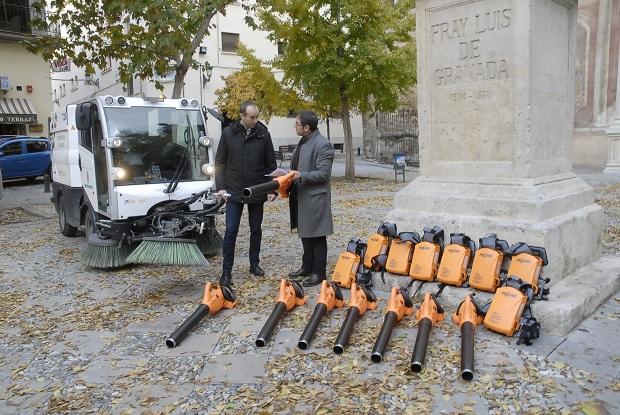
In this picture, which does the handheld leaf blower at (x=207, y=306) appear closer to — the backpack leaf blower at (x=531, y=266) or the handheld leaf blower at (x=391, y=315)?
the handheld leaf blower at (x=391, y=315)

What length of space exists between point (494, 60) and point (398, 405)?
3041mm

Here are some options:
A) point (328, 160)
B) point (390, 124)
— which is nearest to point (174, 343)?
point (328, 160)

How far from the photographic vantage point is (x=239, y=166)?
5.79m

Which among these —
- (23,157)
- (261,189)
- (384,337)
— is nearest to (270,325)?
(384,337)

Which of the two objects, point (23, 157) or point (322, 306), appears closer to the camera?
point (322, 306)

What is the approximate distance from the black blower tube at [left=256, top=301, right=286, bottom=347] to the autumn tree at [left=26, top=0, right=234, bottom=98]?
22.6 ft

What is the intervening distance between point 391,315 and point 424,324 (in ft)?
0.94

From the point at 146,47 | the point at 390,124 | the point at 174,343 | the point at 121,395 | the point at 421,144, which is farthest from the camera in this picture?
the point at 390,124

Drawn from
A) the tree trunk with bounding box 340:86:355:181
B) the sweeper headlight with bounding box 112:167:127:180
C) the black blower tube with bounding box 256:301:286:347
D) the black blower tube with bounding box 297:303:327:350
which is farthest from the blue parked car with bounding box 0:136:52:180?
the black blower tube with bounding box 297:303:327:350

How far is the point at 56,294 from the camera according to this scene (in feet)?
19.7

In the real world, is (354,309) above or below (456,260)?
below

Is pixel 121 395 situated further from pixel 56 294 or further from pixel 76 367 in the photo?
pixel 56 294

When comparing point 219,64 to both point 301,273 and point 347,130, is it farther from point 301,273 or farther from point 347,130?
point 301,273

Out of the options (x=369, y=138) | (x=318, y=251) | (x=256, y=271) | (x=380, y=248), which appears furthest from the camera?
(x=369, y=138)
